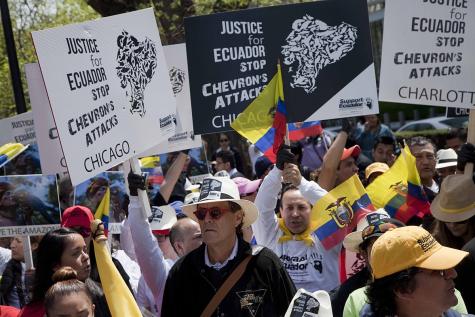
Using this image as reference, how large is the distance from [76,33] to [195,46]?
5.36 ft

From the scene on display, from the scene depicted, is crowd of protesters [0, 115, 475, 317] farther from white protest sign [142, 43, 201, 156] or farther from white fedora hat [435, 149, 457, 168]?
white fedora hat [435, 149, 457, 168]

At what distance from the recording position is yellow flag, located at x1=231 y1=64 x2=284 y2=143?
754cm

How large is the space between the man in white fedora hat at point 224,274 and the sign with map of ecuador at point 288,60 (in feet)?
6.87

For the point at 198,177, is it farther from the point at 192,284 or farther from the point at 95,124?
the point at 192,284

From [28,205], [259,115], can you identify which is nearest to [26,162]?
[28,205]

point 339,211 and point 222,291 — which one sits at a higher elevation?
point 222,291

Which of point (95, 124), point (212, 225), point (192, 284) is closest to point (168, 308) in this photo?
point (192, 284)

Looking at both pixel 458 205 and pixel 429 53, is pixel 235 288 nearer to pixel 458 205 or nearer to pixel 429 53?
pixel 458 205

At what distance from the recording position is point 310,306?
429 centimetres

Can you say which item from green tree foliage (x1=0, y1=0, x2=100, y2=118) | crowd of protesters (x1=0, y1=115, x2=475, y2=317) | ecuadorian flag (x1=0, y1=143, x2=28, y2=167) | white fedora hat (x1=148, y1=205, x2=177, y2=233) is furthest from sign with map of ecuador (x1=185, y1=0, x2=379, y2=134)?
green tree foliage (x1=0, y1=0, x2=100, y2=118)

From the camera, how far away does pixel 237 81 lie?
8039 millimetres

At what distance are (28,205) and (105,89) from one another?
137 cm

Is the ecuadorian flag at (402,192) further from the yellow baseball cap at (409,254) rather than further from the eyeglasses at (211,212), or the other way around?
the yellow baseball cap at (409,254)

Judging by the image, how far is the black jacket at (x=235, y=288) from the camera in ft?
18.0
